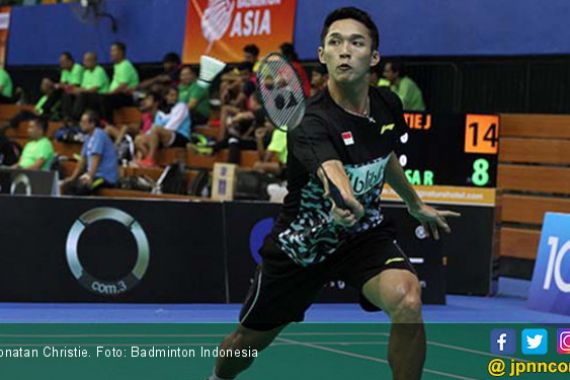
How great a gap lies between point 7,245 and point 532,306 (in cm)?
483

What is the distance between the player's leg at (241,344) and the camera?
618 centimetres

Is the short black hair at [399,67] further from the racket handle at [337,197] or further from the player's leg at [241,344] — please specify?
the racket handle at [337,197]

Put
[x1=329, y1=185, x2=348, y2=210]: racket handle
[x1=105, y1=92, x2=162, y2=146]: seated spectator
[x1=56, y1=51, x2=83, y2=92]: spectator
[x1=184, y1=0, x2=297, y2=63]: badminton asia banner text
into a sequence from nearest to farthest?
[x1=329, y1=185, x2=348, y2=210]: racket handle < [x1=184, y1=0, x2=297, y2=63]: badminton asia banner text < [x1=105, y1=92, x2=162, y2=146]: seated spectator < [x1=56, y1=51, x2=83, y2=92]: spectator

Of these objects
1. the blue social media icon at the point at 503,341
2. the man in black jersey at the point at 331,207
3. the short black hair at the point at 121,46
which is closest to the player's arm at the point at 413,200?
the man in black jersey at the point at 331,207

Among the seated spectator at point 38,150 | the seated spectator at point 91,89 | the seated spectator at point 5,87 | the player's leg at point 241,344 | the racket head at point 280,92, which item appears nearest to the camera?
the racket head at point 280,92

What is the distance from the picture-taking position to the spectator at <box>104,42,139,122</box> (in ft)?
70.3

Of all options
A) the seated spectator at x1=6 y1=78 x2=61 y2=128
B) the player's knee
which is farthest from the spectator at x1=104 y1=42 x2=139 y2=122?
the player's knee

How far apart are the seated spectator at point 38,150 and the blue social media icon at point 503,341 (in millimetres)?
10423

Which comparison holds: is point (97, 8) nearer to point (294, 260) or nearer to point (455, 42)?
point (455, 42)

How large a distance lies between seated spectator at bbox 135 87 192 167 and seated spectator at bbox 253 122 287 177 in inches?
91.0

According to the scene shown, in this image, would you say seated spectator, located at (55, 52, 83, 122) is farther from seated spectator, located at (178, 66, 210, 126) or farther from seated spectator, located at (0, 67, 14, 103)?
seated spectator, located at (178, 66, 210, 126)

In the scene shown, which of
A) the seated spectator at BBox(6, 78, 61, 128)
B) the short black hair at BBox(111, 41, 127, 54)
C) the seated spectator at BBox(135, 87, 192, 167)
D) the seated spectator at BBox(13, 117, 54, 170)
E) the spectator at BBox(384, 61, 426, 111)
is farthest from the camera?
the seated spectator at BBox(6, 78, 61, 128)

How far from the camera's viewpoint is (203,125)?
64.6 ft

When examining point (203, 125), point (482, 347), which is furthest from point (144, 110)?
point (482, 347)
